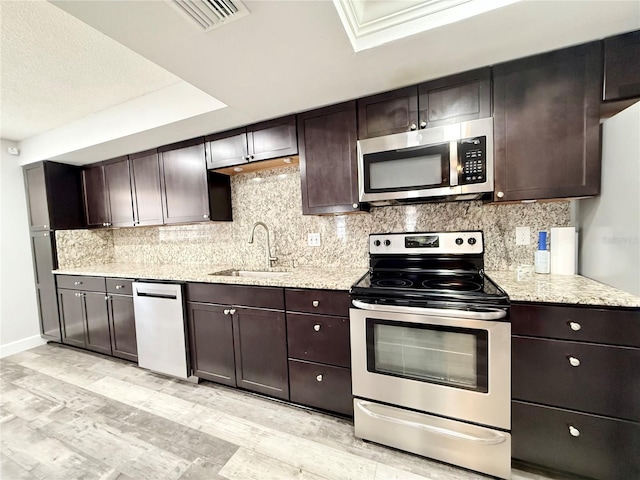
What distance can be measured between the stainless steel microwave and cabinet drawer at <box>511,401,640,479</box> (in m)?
1.21

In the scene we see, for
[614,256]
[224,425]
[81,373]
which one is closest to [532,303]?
[614,256]

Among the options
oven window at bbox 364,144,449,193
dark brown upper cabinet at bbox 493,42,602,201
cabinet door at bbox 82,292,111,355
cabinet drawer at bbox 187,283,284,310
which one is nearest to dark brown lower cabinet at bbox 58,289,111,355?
cabinet door at bbox 82,292,111,355

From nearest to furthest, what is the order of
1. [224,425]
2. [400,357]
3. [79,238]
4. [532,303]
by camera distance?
[532,303] < [400,357] < [224,425] < [79,238]

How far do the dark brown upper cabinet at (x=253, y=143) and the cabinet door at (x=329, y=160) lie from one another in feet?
0.36

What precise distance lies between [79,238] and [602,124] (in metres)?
5.06

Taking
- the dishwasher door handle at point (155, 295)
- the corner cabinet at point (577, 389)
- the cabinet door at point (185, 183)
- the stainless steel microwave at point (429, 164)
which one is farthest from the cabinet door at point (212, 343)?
the corner cabinet at point (577, 389)

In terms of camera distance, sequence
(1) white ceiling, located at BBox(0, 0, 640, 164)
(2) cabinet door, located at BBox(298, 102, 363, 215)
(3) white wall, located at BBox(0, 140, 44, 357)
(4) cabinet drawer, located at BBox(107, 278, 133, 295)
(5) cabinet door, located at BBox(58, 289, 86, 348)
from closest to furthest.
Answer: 1. (1) white ceiling, located at BBox(0, 0, 640, 164)
2. (2) cabinet door, located at BBox(298, 102, 363, 215)
3. (4) cabinet drawer, located at BBox(107, 278, 133, 295)
4. (5) cabinet door, located at BBox(58, 289, 86, 348)
5. (3) white wall, located at BBox(0, 140, 44, 357)

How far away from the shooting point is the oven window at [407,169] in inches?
63.5

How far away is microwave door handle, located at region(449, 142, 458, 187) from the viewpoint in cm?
157

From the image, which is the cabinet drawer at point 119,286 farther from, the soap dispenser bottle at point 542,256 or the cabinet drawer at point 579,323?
the soap dispenser bottle at point 542,256

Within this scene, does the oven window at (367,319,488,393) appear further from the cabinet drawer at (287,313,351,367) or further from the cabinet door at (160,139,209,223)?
the cabinet door at (160,139,209,223)

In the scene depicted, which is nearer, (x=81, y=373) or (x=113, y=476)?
(x=113, y=476)

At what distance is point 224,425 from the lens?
1780 millimetres

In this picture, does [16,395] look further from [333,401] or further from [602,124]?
[602,124]
